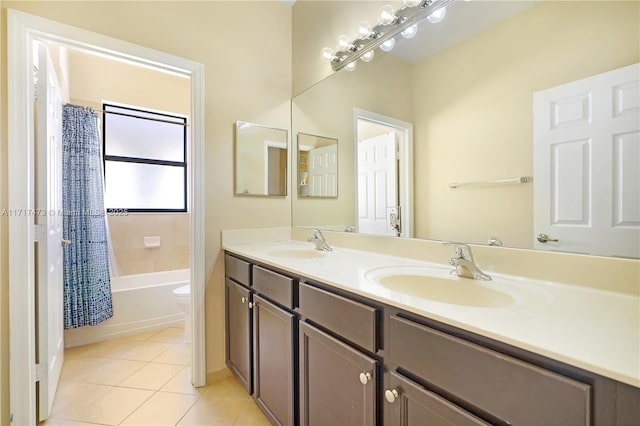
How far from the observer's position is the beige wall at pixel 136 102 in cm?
280

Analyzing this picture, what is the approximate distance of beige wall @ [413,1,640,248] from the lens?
880 millimetres

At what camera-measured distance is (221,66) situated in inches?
76.1

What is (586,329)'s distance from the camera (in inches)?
23.4

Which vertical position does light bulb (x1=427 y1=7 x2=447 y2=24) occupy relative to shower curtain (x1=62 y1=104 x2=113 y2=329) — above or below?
above

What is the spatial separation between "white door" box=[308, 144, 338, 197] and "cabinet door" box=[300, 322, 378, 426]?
1057mm

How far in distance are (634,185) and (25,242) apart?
2.39m

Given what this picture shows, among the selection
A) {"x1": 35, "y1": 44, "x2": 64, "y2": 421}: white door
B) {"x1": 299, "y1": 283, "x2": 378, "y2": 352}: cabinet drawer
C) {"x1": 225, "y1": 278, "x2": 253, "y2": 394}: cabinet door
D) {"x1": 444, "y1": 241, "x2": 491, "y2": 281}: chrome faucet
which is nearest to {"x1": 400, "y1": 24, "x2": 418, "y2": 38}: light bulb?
{"x1": 444, "y1": 241, "x2": 491, "y2": 281}: chrome faucet

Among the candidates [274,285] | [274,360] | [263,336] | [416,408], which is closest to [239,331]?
[263,336]

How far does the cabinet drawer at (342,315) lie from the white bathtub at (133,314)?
217 centimetres

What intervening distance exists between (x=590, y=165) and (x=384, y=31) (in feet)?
3.86

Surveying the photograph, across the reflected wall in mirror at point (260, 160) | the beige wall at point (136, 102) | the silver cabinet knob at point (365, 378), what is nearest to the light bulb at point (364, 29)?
the reflected wall in mirror at point (260, 160)

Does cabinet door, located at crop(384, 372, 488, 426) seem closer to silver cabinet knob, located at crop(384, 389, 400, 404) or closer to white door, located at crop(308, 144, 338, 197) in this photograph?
silver cabinet knob, located at crop(384, 389, 400, 404)

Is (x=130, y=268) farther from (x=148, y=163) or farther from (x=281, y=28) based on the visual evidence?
(x=281, y=28)

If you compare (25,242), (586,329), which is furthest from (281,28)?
(586,329)
